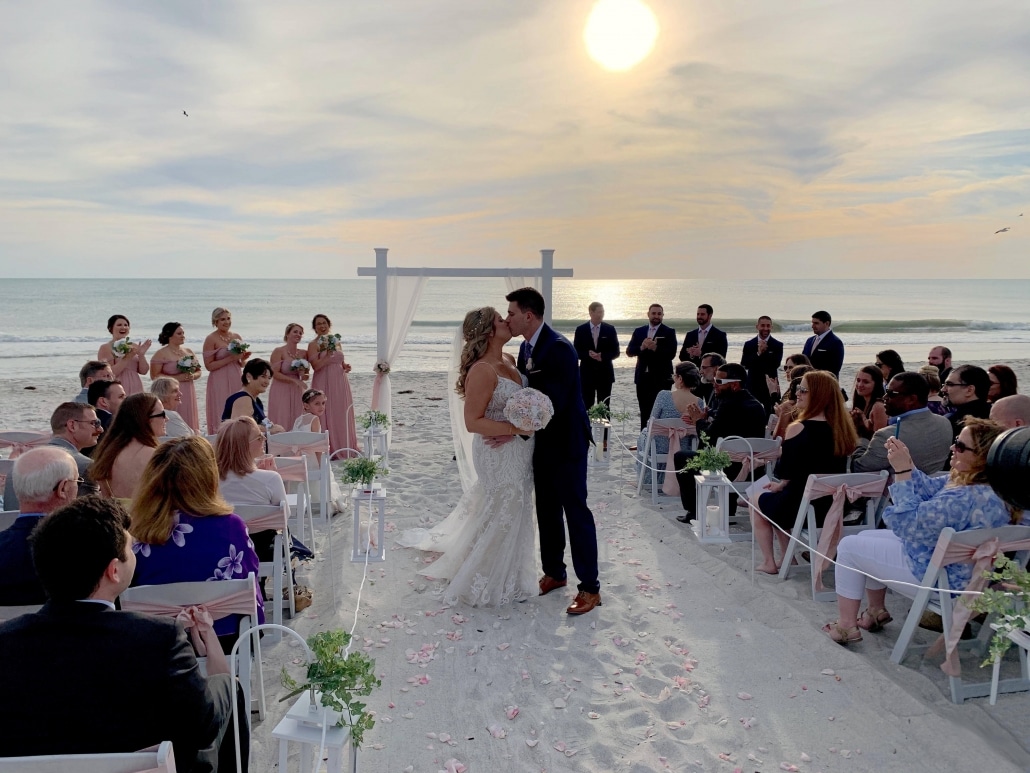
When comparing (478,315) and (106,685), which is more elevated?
(478,315)

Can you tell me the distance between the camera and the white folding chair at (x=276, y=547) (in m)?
4.25

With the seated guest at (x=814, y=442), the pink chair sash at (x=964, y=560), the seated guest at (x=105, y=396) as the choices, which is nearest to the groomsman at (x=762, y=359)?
the seated guest at (x=814, y=442)

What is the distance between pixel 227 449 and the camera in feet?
14.7

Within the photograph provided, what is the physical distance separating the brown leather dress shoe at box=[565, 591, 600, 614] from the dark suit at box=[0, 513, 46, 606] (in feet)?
9.91

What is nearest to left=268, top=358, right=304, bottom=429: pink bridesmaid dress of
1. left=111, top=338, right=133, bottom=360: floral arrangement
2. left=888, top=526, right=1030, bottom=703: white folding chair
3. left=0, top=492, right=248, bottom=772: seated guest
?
left=111, top=338, right=133, bottom=360: floral arrangement

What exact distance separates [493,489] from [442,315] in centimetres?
3756

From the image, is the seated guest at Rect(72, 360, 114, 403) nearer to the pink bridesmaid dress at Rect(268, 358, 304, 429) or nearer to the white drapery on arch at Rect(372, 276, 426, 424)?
the pink bridesmaid dress at Rect(268, 358, 304, 429)

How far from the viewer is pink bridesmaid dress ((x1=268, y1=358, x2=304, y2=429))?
8664mm

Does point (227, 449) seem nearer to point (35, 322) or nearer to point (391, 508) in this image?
point (391, 508)

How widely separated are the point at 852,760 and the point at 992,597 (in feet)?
3.25

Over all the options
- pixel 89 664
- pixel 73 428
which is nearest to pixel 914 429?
pixel 89 664

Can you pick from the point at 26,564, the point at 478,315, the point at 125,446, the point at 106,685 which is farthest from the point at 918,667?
the point at 125,446

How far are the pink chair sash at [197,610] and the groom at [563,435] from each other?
2.38m

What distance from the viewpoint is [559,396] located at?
4887 millimetres
